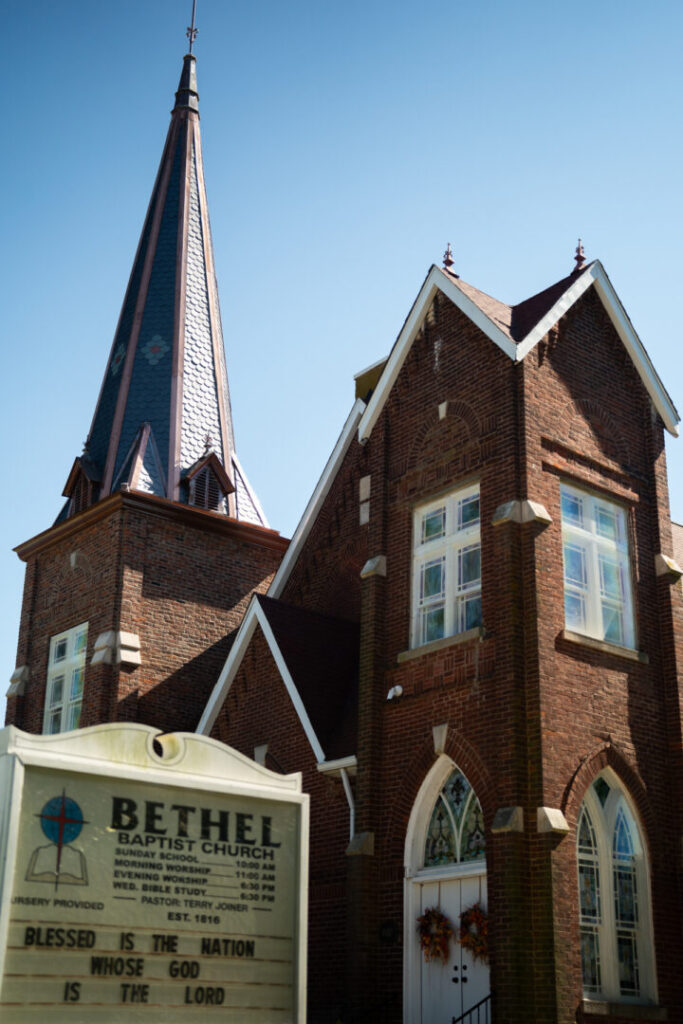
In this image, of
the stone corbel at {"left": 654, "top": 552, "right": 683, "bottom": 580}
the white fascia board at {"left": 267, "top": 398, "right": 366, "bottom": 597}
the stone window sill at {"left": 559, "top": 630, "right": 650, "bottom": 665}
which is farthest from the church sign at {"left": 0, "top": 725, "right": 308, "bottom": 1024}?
the white fascia board at {"left": 267, "top": 398, "right": 366, "bottom": 597}

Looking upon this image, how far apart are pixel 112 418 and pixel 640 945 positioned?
52.0ft

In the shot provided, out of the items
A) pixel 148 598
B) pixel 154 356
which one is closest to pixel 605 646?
pixel 148 598

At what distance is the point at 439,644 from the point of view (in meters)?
16.0

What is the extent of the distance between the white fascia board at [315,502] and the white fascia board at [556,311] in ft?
21.5

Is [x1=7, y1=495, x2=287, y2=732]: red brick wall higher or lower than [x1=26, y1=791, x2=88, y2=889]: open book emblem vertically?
higher

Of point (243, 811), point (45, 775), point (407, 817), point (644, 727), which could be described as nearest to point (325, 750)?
point (407, 817)

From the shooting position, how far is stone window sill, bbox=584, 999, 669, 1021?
1355 centimetres

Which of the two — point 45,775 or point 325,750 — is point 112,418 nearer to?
point 325,750

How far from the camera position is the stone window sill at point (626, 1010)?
13.5 meters

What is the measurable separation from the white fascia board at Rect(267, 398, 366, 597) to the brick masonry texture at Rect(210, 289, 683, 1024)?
437cm

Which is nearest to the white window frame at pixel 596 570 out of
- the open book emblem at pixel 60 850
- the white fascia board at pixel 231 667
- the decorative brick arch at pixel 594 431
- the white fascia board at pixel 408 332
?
the decorative brick arch at pixel 594 431

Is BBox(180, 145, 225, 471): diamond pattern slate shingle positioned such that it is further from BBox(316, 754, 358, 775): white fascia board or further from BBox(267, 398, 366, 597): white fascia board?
BBox(316, 754, 358, 775): white fascia board

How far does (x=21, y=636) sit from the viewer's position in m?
25.2

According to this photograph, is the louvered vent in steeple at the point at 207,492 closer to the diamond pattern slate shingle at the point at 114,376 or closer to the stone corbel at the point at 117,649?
the diamond pattern slate shingle at the point at 114,376
